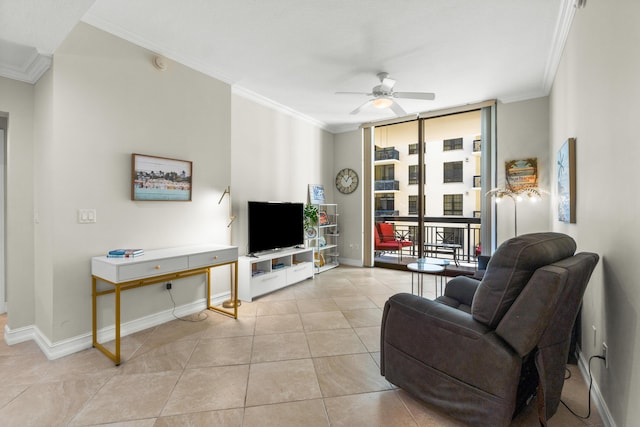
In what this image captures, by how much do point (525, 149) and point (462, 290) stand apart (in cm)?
290

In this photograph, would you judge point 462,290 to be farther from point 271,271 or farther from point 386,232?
point 386,232

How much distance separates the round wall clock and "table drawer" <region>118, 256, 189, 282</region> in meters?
3.85

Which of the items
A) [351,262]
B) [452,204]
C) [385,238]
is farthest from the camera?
[452,204]

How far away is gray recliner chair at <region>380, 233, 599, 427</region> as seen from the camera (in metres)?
1.32

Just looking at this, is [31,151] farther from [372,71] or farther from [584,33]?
[584,33]

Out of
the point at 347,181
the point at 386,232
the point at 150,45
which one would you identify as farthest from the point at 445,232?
the point at 150,45

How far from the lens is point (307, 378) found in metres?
2.01

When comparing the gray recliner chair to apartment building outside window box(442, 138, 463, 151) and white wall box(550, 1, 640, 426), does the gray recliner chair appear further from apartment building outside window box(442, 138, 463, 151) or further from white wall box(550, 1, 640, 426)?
apartment building outside window box(442, 138, 463, 151)

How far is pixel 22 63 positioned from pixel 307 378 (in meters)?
3.43

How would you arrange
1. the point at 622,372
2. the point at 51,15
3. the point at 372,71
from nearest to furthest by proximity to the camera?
the point at 622,372 → the point at 51,15 → the point at 372,71

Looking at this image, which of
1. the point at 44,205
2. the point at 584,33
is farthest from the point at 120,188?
the point at 584,33

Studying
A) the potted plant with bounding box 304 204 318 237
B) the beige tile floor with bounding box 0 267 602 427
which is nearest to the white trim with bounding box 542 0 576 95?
the beige tile floor with bounding box 0 267 602 427

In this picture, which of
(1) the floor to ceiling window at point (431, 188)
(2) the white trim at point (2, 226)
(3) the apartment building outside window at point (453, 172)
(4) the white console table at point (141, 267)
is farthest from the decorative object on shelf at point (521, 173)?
(2) the white trim at point (2, 226)

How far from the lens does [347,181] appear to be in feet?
19.4
